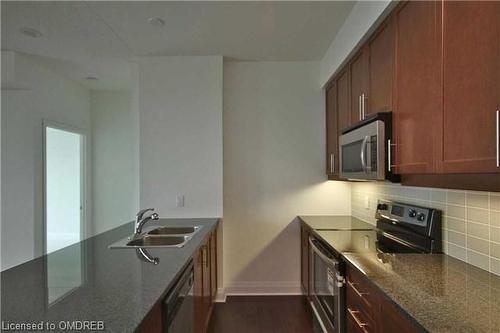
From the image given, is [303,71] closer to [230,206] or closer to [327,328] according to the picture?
[230,206]

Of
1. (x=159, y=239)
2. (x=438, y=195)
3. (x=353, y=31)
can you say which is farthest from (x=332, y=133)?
(x=159, y=239)

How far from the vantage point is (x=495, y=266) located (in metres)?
1.39

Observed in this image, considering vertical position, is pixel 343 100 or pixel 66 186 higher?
pixel 343 100

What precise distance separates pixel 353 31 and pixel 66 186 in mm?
4003

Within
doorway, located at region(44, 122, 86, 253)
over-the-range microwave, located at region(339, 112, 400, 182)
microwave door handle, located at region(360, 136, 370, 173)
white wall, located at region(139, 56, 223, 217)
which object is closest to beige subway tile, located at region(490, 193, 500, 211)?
over-the-range microwave, located at region(339, 112, 400, 182)

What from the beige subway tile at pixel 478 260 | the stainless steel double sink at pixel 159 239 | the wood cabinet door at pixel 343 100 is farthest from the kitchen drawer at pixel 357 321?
the wood cabinet door at pixel 343 100

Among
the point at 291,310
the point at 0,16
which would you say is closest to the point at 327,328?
the point at 291,310

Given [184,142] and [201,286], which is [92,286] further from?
[184,142]

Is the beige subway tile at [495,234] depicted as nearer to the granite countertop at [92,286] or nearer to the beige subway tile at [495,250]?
the beige subway tile at [495,250]

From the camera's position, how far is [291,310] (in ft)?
10.0

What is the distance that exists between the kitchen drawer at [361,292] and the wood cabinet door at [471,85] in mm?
620

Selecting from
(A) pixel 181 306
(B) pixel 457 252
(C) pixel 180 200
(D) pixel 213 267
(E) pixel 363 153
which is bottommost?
(D) pixel 213 267

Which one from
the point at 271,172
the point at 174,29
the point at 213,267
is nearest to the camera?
the point at 174,29

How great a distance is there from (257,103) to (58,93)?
2.47 meters
